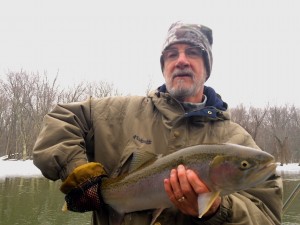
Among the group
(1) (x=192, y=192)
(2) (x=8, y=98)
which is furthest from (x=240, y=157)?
(2) (x=8, y=98)

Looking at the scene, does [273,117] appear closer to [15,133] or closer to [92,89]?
[92,89]

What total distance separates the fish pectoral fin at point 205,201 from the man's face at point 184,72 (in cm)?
134

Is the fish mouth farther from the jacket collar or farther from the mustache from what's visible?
the mustache

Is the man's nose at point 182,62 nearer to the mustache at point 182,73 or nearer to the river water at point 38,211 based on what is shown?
the mustache at point 182,73

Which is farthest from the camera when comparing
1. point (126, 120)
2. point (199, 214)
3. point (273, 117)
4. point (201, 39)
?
point (273, 117)

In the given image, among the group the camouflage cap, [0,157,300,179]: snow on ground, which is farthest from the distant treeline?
the camouflage cap

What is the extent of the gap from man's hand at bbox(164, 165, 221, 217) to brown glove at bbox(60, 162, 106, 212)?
0.63 m

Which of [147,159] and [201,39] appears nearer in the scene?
[147,159]

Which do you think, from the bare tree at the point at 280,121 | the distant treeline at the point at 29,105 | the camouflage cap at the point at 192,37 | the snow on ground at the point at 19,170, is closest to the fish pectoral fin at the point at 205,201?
the camouflage cap at the point at 192,37

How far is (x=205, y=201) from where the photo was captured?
2.59 m

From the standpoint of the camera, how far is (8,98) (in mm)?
56500

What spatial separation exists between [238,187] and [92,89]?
54139 mm

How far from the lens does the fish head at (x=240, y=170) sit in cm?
264

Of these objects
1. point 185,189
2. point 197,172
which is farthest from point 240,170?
point 185,189
